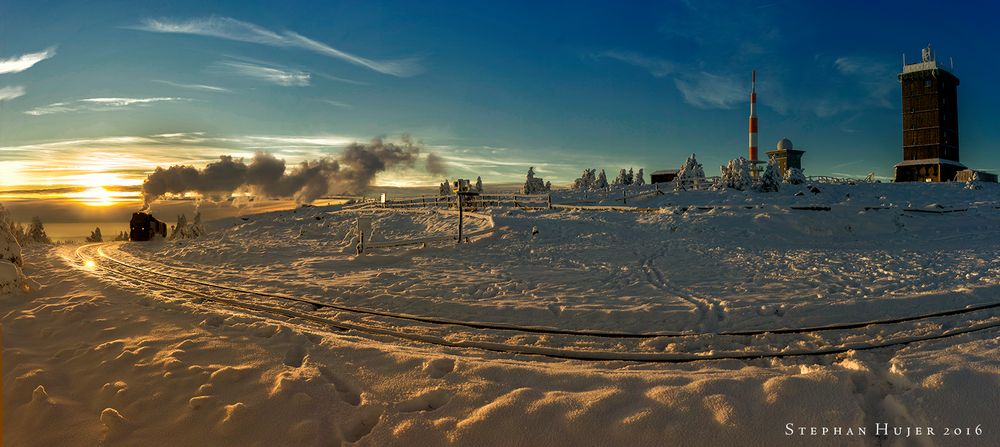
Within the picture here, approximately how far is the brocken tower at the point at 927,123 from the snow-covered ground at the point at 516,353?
6311 centimetres

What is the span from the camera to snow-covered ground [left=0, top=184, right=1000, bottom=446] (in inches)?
208

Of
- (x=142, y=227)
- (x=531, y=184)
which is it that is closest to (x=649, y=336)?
(x=142, y=227)

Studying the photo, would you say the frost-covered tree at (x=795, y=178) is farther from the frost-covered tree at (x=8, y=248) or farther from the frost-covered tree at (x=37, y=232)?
the frost-covered tree at (x=37, y=232)

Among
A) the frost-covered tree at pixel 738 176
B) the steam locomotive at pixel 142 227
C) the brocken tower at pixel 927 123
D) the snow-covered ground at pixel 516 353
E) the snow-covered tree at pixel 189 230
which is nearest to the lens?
the snow-covered ground at pixel 516 353

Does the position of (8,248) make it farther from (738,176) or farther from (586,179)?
(586,179)

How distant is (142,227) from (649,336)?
50.0 m

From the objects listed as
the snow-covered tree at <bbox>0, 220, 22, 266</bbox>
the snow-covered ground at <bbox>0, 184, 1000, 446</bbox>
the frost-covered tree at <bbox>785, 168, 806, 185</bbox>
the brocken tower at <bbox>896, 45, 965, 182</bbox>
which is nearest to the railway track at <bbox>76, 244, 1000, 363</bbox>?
the snow-covered ground at <bbox>0, 184, 1000, 446</bbox>

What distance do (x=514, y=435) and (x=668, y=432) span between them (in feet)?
5.26

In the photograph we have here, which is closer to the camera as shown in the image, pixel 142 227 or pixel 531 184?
pixel 142 227

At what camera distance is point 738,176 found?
47.4 m

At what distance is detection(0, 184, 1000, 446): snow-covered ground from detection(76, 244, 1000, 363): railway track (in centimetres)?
8

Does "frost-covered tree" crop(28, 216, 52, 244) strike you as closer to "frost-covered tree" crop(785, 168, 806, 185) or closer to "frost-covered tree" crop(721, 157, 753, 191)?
"frost-covered tree" crop(721, 157, 753, 191)

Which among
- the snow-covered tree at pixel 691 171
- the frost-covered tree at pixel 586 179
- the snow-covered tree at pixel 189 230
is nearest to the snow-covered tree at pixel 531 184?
the frost-covered tree at pixel 586 179

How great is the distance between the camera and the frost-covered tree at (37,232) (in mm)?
57312
